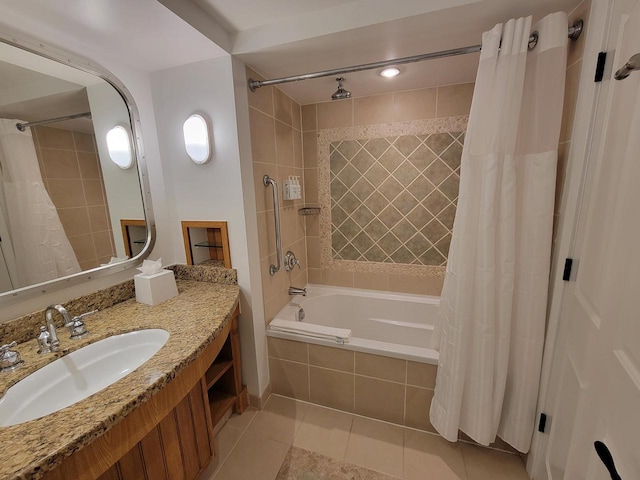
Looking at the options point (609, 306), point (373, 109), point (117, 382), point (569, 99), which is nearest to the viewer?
point (609, 306)

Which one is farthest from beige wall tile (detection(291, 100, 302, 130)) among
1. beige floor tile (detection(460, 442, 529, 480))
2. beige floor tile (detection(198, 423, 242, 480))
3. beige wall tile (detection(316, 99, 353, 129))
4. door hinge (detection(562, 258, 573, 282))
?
beige floor tile (detection(460, 442, 529, 480))

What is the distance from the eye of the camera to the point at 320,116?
221 centimetres

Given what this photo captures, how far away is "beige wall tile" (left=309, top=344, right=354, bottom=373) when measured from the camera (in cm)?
162

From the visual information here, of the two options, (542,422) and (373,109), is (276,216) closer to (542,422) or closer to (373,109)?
(373,109)

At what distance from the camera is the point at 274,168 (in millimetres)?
1822

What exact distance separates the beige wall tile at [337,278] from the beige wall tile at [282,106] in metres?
1.32

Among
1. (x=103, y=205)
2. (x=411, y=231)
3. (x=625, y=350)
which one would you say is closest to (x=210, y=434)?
(x=103, y=205)

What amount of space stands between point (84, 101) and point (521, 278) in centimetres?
218

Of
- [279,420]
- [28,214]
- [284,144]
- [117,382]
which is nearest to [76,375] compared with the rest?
→ [117,382]

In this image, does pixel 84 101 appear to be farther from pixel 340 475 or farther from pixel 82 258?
pixel 340 475

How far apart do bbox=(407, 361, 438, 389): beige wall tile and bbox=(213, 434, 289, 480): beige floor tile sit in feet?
2.66

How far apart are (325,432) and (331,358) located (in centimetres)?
42

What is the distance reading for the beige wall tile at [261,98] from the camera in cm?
154

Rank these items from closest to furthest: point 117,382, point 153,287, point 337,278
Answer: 1. point 117,382
2. point 153,287
3. point 337,278
